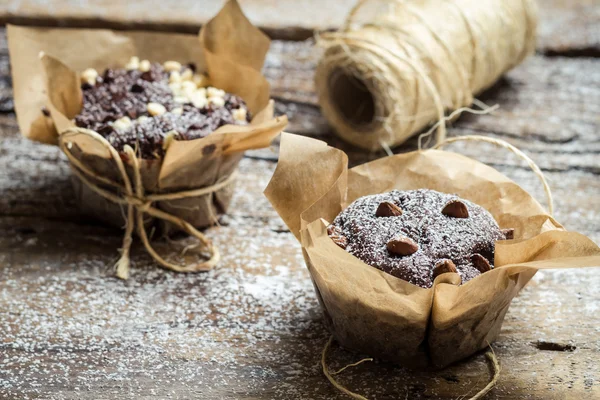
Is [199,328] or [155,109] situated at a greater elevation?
[155,109]

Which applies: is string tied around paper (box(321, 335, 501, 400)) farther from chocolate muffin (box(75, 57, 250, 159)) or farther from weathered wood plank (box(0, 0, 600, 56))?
weathered wood plank (box(0, 0, 600, 56))

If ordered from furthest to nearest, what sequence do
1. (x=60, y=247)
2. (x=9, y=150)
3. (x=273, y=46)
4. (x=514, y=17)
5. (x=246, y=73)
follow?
(x=273, y=46), (x=514, y=17), (x=9, y=150), (x=246, y=73), (x=60, y=247)

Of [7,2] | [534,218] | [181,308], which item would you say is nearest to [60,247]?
[181,308]

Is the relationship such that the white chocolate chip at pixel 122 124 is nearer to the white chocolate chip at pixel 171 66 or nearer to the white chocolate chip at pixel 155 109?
the white chocolate chip at pixel 155 109

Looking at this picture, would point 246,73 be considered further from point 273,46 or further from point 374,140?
point 273,46

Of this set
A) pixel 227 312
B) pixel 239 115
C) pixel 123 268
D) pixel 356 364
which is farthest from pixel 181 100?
pixel 356 364

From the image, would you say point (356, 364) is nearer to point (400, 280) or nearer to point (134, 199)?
point (400, 280)
